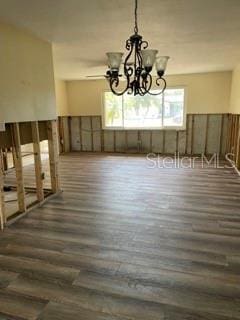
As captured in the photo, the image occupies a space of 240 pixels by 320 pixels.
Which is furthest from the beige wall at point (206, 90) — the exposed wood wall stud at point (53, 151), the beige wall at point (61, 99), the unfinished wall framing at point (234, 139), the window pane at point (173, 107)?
the exposed wood wall stud at point (53, 151)

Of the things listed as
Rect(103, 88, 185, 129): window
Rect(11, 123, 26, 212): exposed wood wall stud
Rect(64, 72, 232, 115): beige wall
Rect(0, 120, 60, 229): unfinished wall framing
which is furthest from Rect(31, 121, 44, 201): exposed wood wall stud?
Rect(64, 72, 232, 115): beige wall

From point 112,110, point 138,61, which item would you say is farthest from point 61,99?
point 138,61

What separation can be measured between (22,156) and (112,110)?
17.3ft

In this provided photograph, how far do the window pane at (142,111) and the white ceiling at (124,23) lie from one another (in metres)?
3.49

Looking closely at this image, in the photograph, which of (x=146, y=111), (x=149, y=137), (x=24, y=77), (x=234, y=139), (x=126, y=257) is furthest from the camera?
(x=149, y=137)

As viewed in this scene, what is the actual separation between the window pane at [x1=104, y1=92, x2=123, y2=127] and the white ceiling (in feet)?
12.5

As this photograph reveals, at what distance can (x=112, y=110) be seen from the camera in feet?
28.1

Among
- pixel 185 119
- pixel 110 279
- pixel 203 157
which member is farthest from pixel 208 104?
pixel 110 279

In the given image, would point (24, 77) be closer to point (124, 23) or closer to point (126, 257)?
point (124, 23)

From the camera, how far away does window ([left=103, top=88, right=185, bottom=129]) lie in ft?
26.0

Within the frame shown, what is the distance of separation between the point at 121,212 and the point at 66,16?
2654 millimetres

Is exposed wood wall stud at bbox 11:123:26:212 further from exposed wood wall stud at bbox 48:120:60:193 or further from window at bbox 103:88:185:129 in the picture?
window at bbox 103:88:185:129

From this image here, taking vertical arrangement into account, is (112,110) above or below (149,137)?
above

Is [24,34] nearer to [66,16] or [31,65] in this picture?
[31,65]
